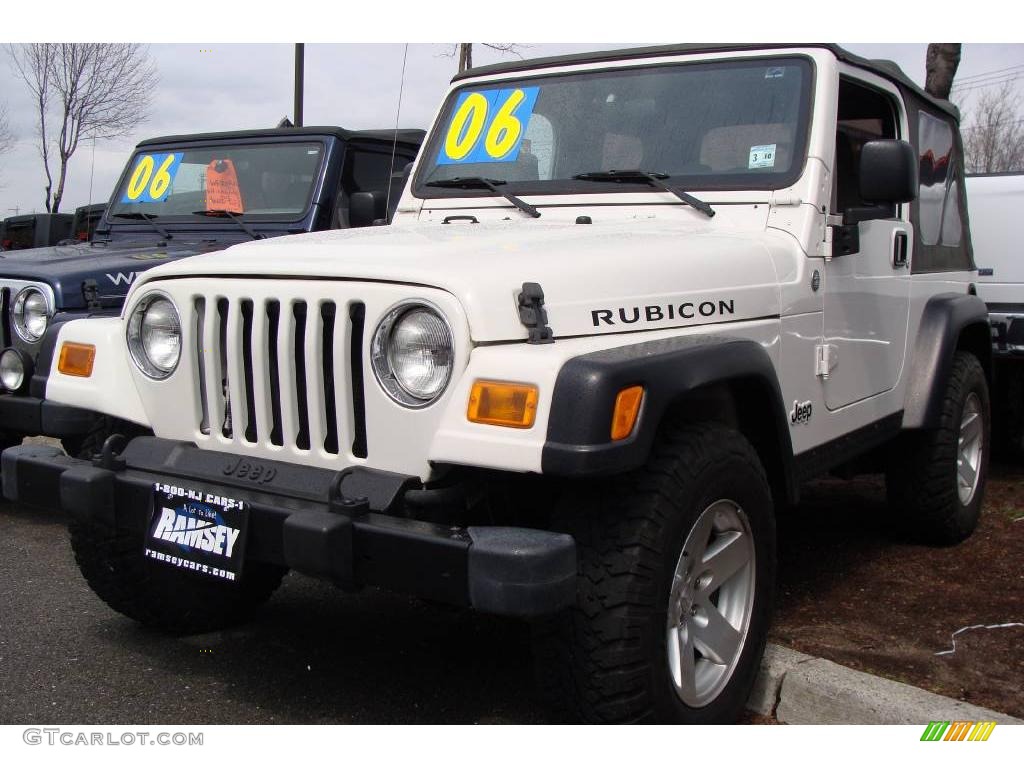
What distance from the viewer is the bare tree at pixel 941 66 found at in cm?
722

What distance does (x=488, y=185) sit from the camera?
375 cm

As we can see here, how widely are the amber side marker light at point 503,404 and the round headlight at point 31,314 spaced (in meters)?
3.30

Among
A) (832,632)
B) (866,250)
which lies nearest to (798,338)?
(866,250)

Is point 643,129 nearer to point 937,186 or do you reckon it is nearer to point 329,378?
point 329,378

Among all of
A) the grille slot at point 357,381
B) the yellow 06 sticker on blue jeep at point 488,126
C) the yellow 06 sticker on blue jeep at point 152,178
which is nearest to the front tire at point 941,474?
the yellow 06 sticker on blue jeep at point 488,126

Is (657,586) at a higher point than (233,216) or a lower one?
lower

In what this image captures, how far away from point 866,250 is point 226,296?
2.33m

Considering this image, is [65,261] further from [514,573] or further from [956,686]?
[956,686]

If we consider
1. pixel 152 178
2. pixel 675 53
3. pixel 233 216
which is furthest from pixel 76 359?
pixel 152 178

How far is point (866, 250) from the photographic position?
3811 millimetres

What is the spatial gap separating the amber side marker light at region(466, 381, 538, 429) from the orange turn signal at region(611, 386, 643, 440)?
0.18 m

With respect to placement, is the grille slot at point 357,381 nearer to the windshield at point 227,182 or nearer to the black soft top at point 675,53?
the black soft top at point 675,53

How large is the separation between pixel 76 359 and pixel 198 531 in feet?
2.96

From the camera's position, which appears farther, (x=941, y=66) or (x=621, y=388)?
(x=941, y=66)
